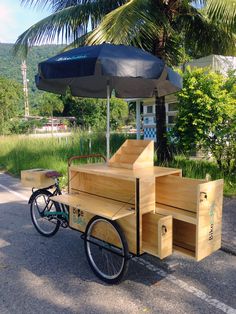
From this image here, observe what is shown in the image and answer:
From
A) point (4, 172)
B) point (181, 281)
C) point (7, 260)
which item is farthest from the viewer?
point (4, 172)

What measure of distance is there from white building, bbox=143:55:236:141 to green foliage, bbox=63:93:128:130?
22660mm

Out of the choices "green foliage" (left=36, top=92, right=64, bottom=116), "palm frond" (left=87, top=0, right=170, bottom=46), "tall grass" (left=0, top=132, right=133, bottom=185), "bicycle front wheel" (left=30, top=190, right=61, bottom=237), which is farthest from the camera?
"green foliage" (left=36, top=92, right=64, bottom=116)

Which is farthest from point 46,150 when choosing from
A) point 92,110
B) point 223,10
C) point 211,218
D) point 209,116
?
point 92,110

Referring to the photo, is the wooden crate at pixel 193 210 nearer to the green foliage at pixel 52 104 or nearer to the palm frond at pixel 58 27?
the palm frond at pixel 58 27

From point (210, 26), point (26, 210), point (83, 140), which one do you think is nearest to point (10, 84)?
point (83, 140)

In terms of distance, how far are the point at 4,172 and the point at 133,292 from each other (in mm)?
10569

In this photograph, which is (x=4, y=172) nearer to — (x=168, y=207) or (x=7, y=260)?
(x=7, y=260)

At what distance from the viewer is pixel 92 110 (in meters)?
42.8

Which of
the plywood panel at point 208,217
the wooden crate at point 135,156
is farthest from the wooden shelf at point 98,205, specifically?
the plywood panel at point 208,217

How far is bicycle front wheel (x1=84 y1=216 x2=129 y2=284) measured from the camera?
12.1 ft

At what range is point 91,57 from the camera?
4.14 m

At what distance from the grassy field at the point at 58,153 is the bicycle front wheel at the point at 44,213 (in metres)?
3.74

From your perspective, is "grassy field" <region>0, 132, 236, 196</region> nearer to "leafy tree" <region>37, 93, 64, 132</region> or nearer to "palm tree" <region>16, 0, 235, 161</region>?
"palm tree" <region>16, 0, 235, 161</region>

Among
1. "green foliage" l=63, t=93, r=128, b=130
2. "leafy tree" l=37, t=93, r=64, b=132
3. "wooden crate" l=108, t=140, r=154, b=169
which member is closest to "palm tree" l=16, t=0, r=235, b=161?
"wooden crate" l=108, t=140, r=154, b=169
